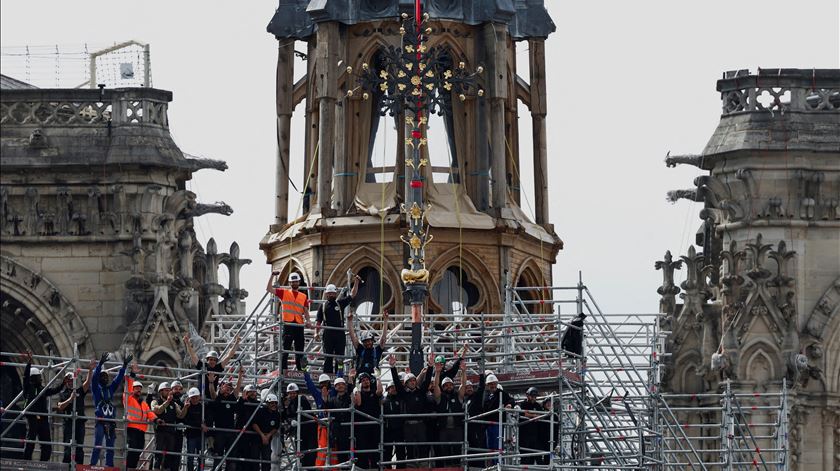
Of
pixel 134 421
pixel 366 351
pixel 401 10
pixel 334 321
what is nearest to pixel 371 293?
pixel 401 10

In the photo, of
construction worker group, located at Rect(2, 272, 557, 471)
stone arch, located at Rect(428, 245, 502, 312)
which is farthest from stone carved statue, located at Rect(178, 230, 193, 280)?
construction worker group, located at Rect(2, 272, 557, 471)

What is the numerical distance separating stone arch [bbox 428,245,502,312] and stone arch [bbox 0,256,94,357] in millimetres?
7363

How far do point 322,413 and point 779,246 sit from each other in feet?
54.9

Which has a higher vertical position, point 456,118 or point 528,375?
point 456,118

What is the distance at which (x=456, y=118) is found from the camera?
9788cm

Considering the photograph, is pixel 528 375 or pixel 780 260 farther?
pixel 780 260

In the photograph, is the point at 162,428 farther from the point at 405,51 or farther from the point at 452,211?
the point at 452,211

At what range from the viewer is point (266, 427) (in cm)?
8181

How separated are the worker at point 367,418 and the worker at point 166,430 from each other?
307 cm

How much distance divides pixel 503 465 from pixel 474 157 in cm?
1691

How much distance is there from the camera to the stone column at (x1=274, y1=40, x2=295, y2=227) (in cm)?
10000

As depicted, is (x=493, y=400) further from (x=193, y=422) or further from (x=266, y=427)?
(x=193, y=422)

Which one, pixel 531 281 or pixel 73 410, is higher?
pixel 531 281

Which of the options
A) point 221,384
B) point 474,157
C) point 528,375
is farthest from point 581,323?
point 474,157
